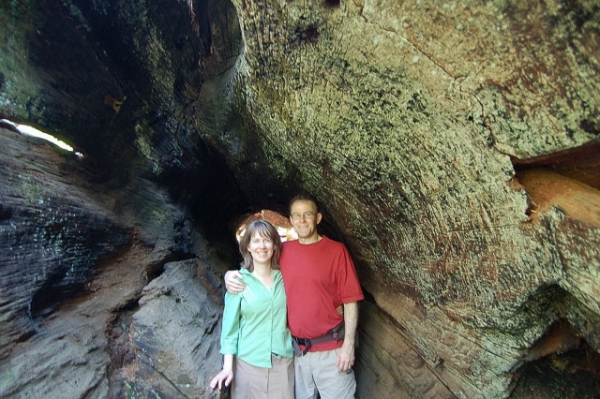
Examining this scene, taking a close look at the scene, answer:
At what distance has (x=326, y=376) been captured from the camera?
3510 millimetres

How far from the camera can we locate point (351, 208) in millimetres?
3812

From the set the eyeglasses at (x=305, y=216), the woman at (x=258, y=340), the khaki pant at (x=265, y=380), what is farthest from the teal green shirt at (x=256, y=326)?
the eyeglasses at (x=305, y=216)

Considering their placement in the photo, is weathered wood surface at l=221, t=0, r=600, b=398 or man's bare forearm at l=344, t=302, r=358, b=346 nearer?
weathered wood surface at l=221, t=0, r=600, b=398

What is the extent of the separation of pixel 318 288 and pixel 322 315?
26cm

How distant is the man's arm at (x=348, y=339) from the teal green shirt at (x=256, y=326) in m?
0.50

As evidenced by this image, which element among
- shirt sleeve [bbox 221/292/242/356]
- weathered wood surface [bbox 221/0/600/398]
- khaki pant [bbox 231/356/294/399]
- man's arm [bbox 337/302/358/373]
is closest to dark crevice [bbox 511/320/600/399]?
weathered wood surface [bbox 221/0/600/398]

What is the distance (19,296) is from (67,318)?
581mm

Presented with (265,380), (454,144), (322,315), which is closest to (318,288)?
(322,315)

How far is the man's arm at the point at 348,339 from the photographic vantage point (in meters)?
3.42

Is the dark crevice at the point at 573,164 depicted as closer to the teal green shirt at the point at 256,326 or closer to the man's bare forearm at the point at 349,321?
the man's bare forearm at the point at 349,321

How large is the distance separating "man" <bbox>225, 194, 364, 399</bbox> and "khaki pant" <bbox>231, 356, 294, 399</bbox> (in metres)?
0.18

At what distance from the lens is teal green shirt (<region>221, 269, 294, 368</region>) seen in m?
3.39

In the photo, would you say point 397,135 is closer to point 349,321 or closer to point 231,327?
point 349,321

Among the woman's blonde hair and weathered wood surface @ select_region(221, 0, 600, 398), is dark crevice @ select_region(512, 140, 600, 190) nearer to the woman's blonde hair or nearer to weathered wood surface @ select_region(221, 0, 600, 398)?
weathered wood surface @ select_region(221, 0, 600, 398)
